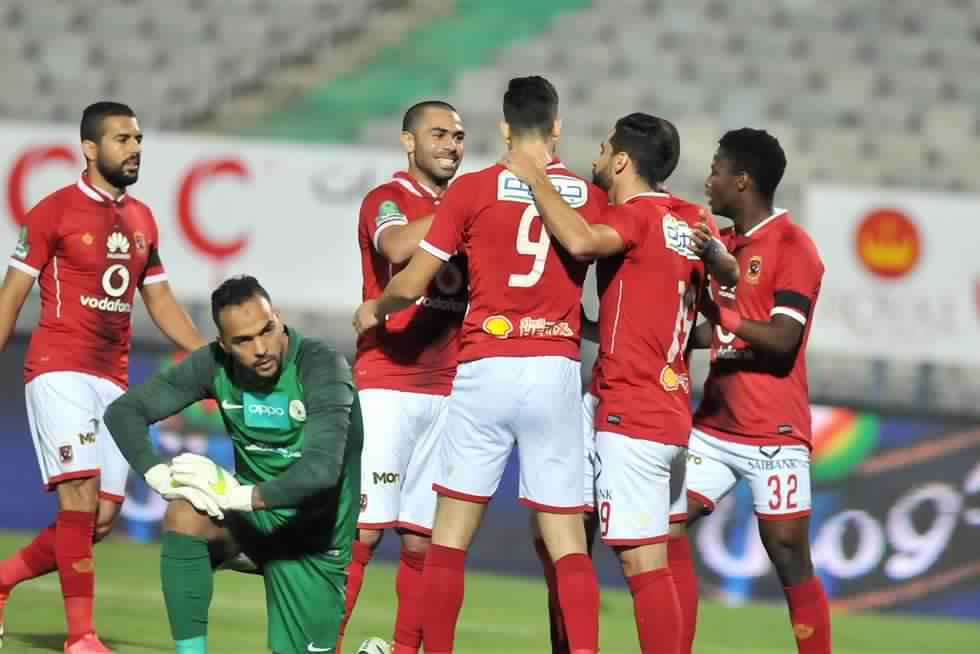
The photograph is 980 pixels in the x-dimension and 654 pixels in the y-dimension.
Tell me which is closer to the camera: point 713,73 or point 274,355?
point 274,355

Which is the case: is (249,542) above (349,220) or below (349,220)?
below

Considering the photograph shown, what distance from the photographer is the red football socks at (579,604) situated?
5938 millimetres

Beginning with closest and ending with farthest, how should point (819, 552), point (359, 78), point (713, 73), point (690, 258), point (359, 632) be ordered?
point (690, 258)
point (359, 632)
point (819, 552)
point (713, 73)
point (359, 78)

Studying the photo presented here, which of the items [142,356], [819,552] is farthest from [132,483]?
[819,552]

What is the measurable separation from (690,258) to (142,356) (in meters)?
5.86

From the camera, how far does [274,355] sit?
18.2ft

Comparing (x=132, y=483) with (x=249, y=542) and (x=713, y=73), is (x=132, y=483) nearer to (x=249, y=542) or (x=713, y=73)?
(x=249, y=542)

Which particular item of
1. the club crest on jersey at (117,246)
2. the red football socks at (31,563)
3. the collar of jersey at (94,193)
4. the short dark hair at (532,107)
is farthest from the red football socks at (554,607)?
the collar of jersey at (94,193)

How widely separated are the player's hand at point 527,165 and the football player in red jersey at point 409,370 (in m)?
0.82

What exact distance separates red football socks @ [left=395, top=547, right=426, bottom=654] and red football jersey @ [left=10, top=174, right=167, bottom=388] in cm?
157

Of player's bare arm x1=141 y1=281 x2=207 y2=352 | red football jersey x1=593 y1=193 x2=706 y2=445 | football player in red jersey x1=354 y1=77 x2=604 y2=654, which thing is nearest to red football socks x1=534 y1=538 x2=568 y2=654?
football player in red jersey x1=354 y1=77 x2=604 y2=654

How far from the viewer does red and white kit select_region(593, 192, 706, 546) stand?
6.01 m

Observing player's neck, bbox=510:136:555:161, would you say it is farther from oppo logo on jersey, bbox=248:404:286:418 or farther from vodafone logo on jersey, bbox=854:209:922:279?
vodafone logo on jersey, bbox=854:209:922:279

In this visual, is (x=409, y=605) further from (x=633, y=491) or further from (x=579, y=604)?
(x=633, y=491)
